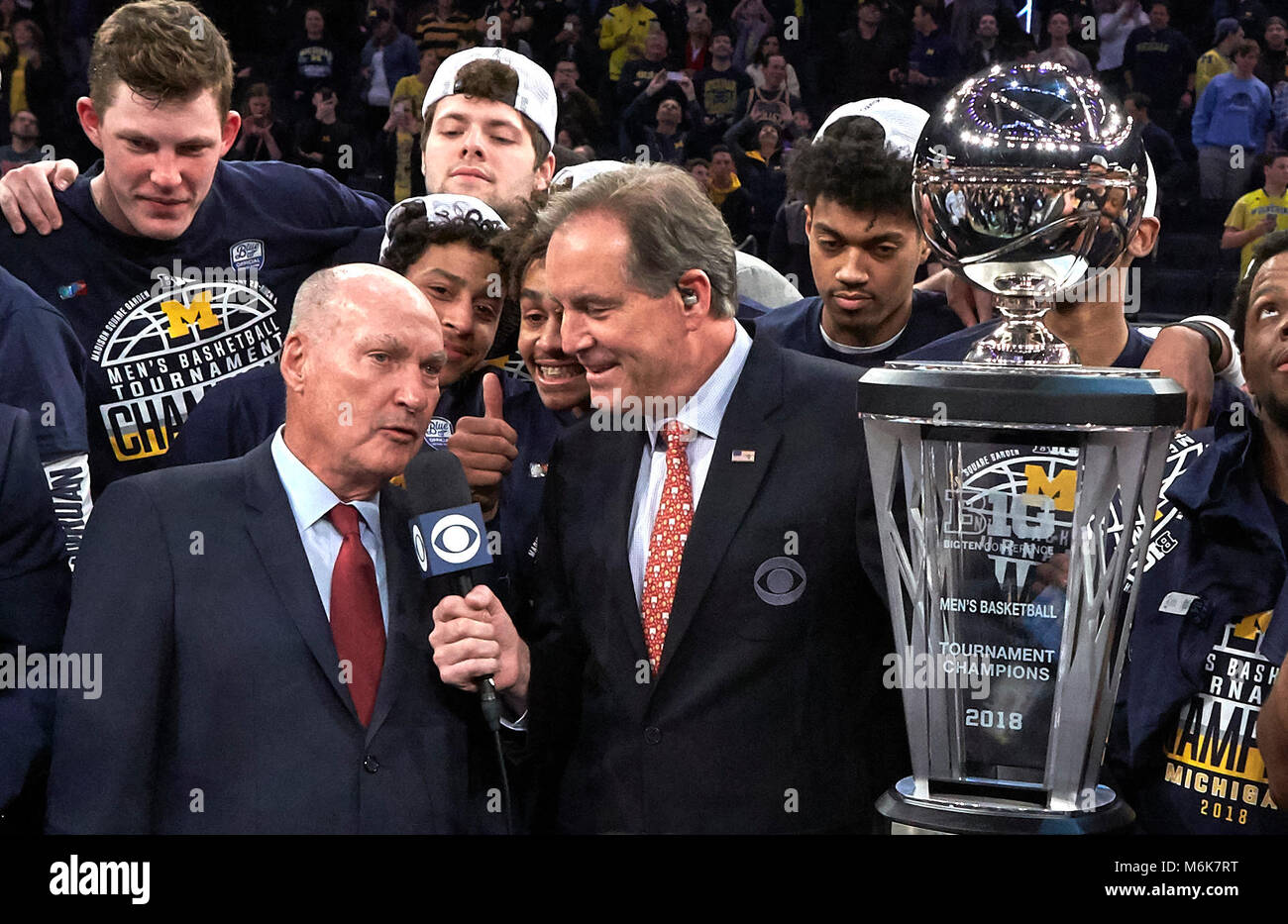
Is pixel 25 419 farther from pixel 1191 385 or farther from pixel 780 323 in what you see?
pixel 1191 385

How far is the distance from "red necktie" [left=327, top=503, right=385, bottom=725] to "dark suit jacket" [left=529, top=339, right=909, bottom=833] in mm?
260

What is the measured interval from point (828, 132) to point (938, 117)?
907 millimetres

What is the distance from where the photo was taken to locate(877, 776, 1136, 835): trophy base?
1.51 m

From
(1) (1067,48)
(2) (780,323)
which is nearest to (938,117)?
(2) (780,323)

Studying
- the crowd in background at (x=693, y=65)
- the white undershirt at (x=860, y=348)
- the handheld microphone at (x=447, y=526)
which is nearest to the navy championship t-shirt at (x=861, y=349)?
the white undershirt at (x=860, y=348)

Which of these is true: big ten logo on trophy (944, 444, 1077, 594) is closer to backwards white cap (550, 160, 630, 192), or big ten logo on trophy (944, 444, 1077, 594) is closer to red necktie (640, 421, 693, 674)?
red necktie (640, 421, 693, 674)

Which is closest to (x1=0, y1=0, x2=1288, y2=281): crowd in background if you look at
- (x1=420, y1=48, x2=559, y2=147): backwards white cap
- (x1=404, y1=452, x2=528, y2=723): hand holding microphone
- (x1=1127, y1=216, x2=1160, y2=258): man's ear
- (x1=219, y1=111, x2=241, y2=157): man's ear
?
(x1=420, y1=48, x2=559, y2=147): backwards white cap

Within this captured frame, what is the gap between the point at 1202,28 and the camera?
25.1 feet

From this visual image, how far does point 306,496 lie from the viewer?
1893 mm

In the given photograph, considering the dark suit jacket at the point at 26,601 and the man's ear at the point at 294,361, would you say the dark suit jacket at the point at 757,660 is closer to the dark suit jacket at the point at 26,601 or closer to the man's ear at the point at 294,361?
the man's ear at the point at 294,361

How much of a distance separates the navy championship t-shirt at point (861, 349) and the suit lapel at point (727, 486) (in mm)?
580

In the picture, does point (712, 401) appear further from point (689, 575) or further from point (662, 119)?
point (662, 119)

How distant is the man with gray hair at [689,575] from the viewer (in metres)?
1.78

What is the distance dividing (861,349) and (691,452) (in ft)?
2.26
